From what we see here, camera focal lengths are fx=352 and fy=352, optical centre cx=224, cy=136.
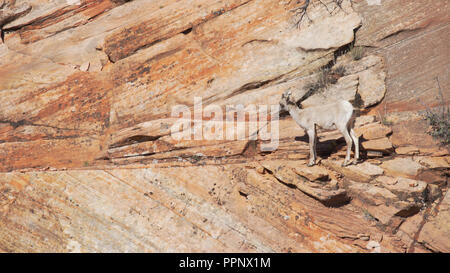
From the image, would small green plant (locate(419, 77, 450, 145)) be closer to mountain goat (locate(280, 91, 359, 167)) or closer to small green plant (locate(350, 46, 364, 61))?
mountain goat (locate(280, 91, 359, 167))

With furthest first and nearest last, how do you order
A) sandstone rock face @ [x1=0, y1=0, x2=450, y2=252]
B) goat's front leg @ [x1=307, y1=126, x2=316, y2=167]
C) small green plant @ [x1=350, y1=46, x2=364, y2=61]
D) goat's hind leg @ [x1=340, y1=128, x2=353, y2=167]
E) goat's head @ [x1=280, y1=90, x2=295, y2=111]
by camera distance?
small green plant @ [x1=350, y1=46, x2=364, y2=61], goat's head @ [x1=280, y1=90, x2=295, y2=111], goat's front leg @ [x1=307, y1=126, x2=316, y2=167], goat's hind leg @ [x1=340, y1=128, x2=353, y2=167], sandstone rock face @ [x1=0, y1=0, x2=450, y2=252]

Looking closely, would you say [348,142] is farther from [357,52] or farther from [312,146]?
[357,52]

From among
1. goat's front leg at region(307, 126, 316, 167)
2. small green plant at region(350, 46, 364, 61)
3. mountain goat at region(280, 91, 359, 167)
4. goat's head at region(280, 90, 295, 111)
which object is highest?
small green plant at region(350, 46, 364, 61)

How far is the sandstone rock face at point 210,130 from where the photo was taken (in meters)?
7.41

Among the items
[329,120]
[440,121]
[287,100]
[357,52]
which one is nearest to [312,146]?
[329,120]

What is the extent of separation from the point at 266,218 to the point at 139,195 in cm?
297

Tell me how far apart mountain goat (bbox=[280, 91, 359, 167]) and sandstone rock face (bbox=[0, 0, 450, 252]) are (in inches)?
17.8

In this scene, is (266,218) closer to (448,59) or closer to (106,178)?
(106,178)

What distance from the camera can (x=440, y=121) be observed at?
830cm

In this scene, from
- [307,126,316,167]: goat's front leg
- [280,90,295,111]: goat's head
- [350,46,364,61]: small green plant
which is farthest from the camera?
[350,46,364,61]: small green plant

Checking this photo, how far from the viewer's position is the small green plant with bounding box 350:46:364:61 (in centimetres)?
1019

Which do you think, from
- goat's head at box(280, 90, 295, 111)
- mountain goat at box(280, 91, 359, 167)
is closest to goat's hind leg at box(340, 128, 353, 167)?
mountain goat at box(280, 91, 359, 167)

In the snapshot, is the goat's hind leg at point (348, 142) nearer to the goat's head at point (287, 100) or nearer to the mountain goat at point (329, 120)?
the mountain goat at point (329, 120)

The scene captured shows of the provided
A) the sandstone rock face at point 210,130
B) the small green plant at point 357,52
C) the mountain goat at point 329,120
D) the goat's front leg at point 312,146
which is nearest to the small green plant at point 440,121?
the sandstone rock face at point 210,130
